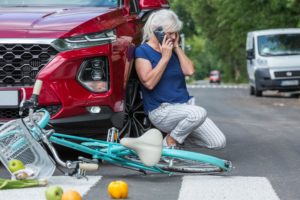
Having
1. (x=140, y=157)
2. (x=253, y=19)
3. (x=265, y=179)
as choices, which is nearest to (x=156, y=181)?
(x=140, y=157)

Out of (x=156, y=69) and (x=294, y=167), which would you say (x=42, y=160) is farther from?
(x=294, y=167)

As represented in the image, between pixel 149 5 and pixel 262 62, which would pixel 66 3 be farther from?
pixel 262 62

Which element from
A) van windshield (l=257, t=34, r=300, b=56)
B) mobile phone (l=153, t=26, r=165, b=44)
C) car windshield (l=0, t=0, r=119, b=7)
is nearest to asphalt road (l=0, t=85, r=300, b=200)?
mobile phone (l=153, t=26, r=165, b=44)

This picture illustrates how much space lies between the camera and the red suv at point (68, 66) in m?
7.84

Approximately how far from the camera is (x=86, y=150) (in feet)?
23.1

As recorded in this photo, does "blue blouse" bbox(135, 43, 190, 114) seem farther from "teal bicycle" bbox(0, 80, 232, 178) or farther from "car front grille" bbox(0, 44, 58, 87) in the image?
"teal bicycle" bbox(0, 80, 232, 178)

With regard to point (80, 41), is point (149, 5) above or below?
above

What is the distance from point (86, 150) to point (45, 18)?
5.40ft

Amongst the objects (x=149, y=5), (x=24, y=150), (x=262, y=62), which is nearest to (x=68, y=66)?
(x=24, y=150)

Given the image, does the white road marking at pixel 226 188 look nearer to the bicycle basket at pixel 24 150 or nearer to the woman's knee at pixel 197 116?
the woman's knee at pixel 197 116

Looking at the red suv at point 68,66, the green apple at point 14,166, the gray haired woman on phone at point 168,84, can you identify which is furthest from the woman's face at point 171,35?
the green apple at point 14,166

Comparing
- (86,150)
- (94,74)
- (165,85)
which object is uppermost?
(94,74)

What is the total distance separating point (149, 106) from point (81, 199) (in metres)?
2.67

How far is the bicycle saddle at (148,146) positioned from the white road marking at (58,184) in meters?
0.42
